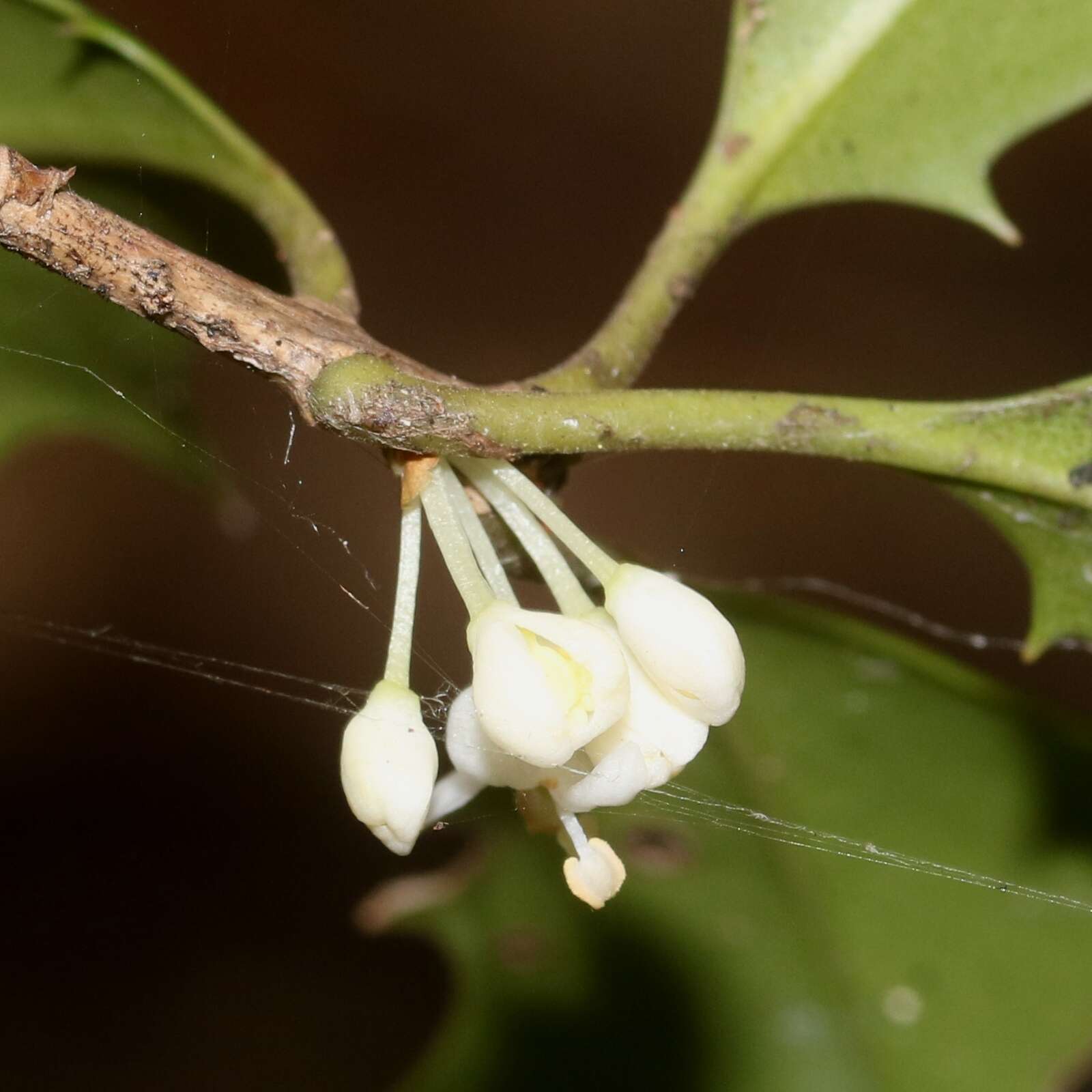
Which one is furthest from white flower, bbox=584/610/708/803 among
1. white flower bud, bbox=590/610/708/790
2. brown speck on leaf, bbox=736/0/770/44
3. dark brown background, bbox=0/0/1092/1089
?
dark brown background, bbox=0/0/1092/1089

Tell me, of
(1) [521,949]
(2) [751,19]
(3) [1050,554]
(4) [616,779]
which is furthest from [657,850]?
(2) [751,19]

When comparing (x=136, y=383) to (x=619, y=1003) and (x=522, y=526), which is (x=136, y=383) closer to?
(x=522, y=526)

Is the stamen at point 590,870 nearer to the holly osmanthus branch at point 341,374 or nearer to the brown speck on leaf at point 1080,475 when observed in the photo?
the holly osmanthus branch at point 341,374

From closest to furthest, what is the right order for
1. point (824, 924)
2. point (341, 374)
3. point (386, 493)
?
point (341, 374) → point (824, 924) → point (386, 493)

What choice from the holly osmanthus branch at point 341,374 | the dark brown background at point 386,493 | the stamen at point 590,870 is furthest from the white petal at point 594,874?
the dark brown background at point 386,493

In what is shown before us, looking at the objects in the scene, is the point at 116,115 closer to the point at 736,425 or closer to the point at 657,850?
the point at 736,425

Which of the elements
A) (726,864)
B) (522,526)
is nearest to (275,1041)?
(726,864)
